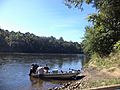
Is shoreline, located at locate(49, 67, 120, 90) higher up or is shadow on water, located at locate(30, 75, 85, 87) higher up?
shoreline, located at locate(49, 67, 120, 90)

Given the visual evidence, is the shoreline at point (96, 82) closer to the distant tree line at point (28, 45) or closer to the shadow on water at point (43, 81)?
the shadow on water at point (43, 81)

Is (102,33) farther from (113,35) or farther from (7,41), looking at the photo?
(7,41)

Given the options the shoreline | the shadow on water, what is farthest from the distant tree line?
the shoreline

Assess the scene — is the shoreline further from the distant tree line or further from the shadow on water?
the distant tree line

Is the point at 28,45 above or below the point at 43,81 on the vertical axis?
above

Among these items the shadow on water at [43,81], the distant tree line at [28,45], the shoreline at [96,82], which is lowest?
the shadow on water at [43,81]

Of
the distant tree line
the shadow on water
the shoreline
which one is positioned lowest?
the shadow on water

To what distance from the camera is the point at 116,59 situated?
26000 millimetres

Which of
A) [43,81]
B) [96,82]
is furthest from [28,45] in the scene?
[96,82]

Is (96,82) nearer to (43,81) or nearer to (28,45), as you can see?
(43,81)

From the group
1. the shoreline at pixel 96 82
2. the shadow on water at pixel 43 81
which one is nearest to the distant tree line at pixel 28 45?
the shadow on water at pixel 43 81

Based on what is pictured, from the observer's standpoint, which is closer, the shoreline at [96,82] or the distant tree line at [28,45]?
the shoreline at [96,82]

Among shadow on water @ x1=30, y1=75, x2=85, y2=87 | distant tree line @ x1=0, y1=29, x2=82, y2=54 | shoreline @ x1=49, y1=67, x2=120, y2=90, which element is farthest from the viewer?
distant tree line @ x1=0, y1=29, x2=82, y2=54

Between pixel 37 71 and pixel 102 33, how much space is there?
9.75 m
